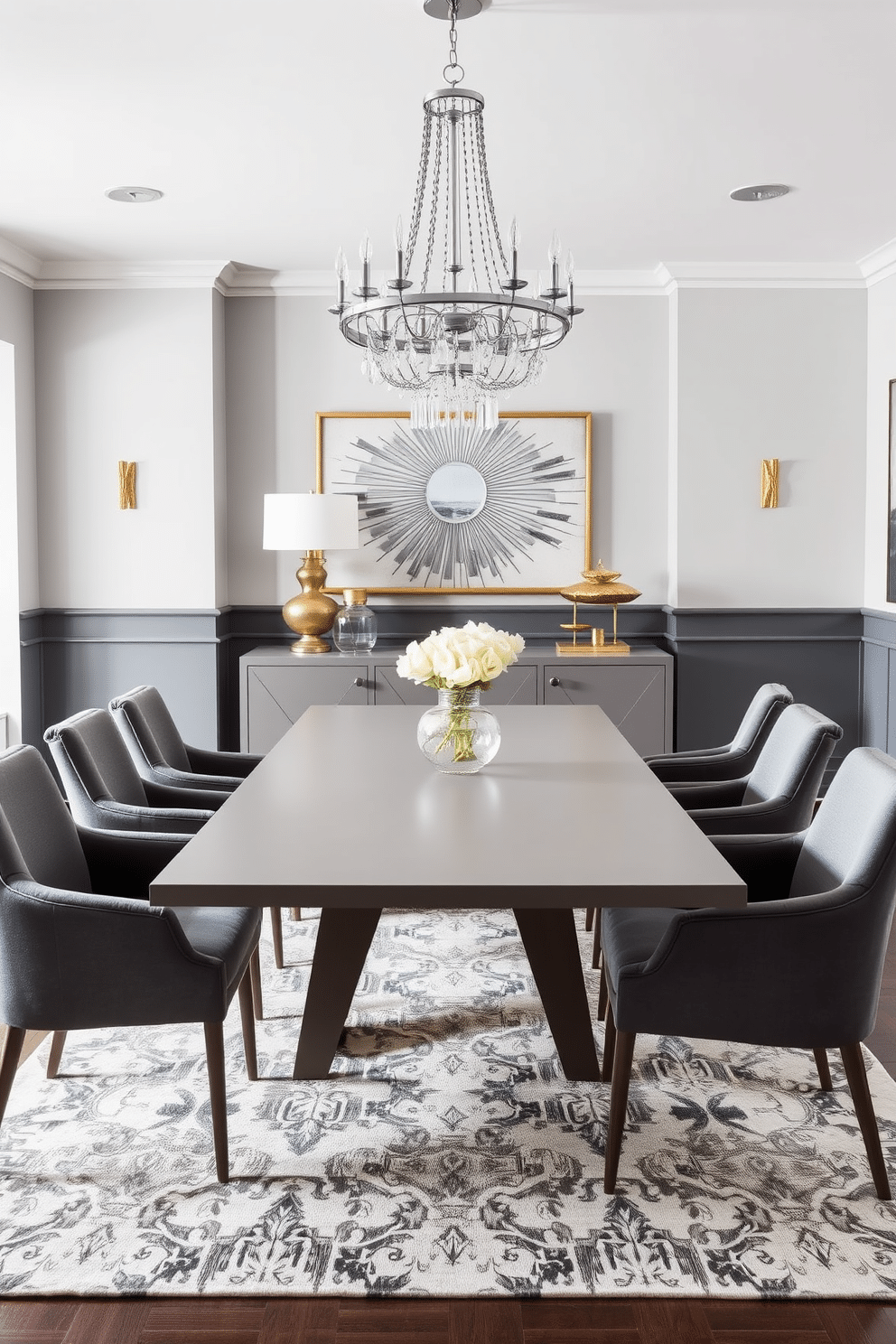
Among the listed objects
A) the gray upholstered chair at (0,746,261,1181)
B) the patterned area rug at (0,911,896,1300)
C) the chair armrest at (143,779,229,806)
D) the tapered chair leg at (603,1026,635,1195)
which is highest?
the chair armrest at (143,779,229,806)

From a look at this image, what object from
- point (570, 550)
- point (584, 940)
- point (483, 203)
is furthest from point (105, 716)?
point (570, 550)

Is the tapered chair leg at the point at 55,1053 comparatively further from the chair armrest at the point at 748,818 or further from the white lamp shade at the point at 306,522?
the white lamp shade at the point at 306,522

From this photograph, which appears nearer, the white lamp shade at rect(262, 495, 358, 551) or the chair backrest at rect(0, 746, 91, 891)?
the chair backrest at rect(0, 746, 91, 891)

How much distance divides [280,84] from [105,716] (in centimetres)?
179

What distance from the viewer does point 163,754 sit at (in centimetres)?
335

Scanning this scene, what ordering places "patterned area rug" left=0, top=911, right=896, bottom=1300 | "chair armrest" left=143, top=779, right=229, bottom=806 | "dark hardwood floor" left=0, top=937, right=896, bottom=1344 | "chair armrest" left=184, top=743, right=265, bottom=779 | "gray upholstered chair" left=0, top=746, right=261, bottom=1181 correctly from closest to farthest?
"dark hardwood floor" left=0, top=937, right=896, bottom=1344, "patterned area rug" left=0, top=911, right=896, bottom=1300, "gray upholstered chair" left=0, top=746, right=261, bottom=1181, "chair armrest" left=143, top=779, right=229, bottom=806, "chair armrest" left=184, top=743, right=265, bottom=779

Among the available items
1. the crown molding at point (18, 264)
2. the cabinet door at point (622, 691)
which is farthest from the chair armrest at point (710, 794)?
the crown molding at point (18, 264)

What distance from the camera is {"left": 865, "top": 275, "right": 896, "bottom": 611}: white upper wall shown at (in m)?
4.83

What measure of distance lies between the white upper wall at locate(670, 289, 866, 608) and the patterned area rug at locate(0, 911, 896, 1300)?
2.88 metres

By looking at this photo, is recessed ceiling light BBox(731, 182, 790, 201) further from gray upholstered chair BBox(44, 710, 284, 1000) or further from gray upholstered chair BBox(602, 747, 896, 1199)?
gray upholstered chair BBox(44, 710, 284, 1000)

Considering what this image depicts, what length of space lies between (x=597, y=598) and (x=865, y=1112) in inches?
122

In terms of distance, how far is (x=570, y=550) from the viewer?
5.29 meters

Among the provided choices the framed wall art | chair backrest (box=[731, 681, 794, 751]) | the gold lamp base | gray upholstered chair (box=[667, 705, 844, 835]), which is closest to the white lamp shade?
the gold lamp base

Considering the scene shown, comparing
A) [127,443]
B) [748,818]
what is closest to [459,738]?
[748,818]
